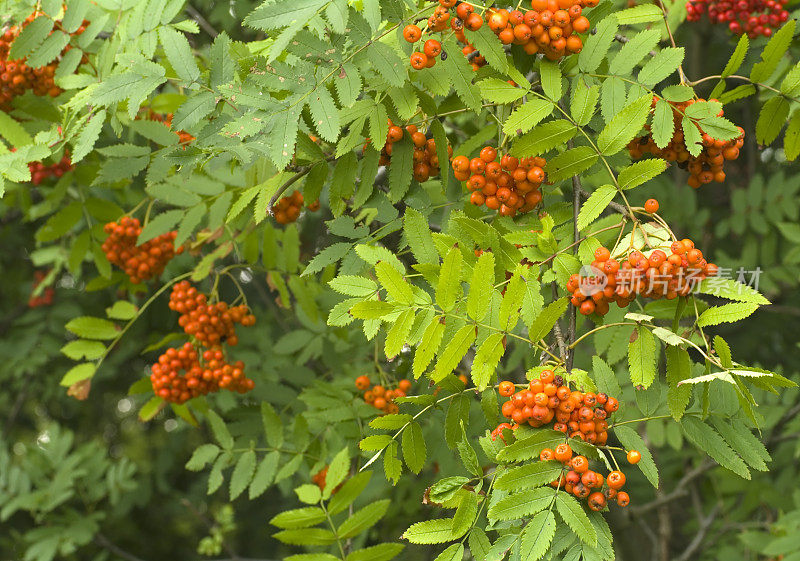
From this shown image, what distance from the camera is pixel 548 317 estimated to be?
154 cm

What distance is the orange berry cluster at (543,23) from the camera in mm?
1653

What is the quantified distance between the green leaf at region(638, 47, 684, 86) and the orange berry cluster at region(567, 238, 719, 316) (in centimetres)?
52

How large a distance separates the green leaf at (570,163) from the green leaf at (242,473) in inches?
62.8

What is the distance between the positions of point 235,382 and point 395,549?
106 centimetres

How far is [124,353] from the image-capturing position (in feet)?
14.7

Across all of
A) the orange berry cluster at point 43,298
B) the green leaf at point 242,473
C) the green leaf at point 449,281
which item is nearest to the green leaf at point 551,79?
the green leaf at point 449,281

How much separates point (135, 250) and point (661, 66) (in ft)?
7.17

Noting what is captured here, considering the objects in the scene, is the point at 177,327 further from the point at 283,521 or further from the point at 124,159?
the point at 283,521

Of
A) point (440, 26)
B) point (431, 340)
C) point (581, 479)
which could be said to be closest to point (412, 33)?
point (440, 26)

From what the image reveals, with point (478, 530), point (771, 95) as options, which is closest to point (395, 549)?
point (478, 530)

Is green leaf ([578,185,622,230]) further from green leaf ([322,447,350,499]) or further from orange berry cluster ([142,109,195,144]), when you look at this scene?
orange berry cluster ([142,109,195,144])

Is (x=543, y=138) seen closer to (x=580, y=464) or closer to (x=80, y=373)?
(x=580, y=464)

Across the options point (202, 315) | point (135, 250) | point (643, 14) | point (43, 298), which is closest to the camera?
point (643, 14)

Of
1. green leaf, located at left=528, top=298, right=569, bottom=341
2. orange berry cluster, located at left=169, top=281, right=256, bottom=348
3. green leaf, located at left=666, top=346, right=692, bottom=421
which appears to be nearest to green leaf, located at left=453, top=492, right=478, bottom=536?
green leaf, located at left=528, top=298, right=569, bottom=341
